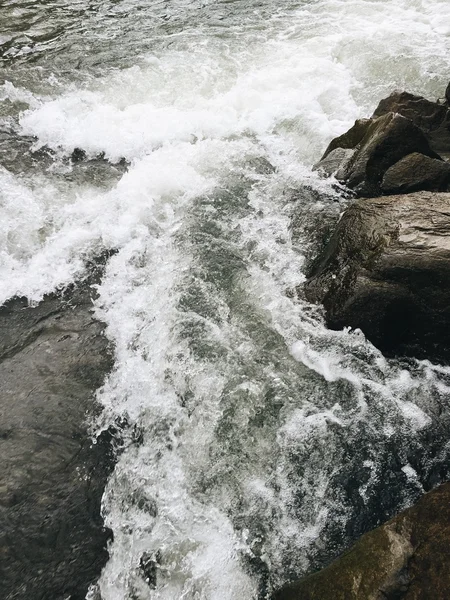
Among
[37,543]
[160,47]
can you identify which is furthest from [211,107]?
[37,543]

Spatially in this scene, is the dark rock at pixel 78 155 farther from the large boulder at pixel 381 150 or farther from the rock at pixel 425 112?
the rock at pixel 425 112

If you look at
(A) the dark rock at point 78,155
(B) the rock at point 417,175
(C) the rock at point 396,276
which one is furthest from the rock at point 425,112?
(A) the dark rock at point 78,155

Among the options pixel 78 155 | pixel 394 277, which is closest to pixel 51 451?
pixel 394 277

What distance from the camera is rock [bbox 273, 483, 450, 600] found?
83.2 inches

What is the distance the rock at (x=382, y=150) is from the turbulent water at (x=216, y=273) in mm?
543

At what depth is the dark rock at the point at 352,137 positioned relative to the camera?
6656mm

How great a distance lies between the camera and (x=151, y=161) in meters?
6.96

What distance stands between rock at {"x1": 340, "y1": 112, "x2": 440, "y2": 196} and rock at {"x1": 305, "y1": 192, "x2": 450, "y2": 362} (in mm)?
1364

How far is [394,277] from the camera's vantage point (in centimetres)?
411

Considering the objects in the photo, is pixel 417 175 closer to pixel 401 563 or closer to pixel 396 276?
pixel 396 276

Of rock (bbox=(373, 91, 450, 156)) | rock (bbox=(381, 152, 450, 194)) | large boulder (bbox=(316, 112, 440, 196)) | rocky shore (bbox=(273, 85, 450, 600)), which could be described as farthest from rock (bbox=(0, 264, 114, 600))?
rock (bbox=(373, 91, 450, 156))

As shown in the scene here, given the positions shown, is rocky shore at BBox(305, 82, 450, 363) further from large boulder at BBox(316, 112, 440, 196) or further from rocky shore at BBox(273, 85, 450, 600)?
large boulder at BBox(316, 112, 440, 196)

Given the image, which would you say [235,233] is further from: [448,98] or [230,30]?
[230,30]

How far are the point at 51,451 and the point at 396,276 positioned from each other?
11.7 ft
